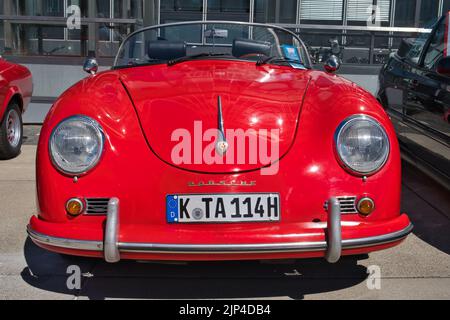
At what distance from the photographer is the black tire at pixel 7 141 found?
18.9ft

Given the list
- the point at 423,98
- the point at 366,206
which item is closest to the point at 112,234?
the point at 366,206

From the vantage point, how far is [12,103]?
6012mm

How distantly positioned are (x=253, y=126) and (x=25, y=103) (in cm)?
438

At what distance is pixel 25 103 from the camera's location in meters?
6.33

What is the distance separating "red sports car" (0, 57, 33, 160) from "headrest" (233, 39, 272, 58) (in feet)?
9.33

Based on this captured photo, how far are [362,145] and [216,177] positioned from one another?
2.40 ft

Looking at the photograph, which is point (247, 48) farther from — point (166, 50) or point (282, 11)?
point (282, 11)

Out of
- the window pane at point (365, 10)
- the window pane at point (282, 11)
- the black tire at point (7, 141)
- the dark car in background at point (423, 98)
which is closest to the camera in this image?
the dark car in background at point (423, 98)

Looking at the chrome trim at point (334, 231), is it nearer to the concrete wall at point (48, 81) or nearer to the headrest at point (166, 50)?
the headrest at point (166, 50)

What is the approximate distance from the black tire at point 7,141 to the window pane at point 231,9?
6.48 meters

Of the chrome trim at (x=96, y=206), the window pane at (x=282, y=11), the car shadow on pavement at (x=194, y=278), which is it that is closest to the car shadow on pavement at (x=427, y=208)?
the car shadow on pavement at (x=194, y=278)

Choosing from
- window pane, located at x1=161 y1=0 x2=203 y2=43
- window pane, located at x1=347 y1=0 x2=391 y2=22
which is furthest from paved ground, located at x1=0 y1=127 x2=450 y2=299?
window pane, located at x1=161 y1=0 x2=203 y2=43

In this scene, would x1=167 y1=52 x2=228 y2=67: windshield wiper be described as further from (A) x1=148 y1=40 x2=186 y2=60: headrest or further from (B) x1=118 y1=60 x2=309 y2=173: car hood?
(B) x1=118 y1=60 x2=309 y2=173: car hood

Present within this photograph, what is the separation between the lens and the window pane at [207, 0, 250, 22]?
11578 mm
